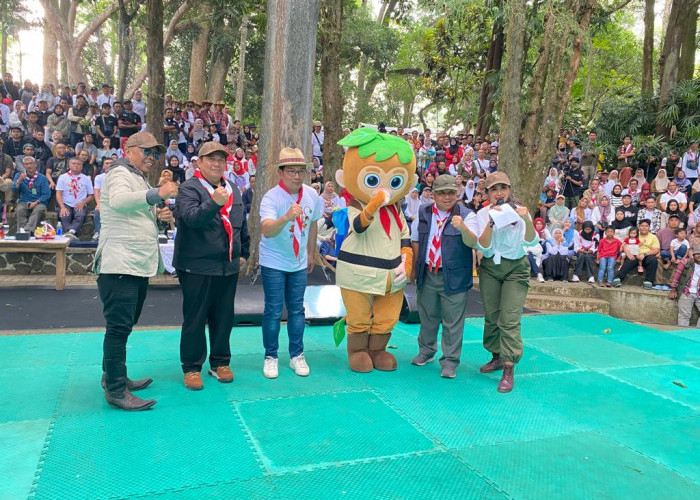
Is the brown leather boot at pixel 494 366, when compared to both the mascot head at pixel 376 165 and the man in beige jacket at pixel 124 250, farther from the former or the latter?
the man in beige jacket at pixel 124 250

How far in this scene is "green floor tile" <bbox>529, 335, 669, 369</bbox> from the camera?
5.66 metres

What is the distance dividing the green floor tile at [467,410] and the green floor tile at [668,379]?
1.29m

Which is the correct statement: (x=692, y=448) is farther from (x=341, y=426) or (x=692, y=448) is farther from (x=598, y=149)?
(x=598, y=149)

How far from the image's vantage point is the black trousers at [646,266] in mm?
9875

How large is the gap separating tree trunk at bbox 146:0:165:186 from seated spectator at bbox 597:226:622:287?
9.58 m

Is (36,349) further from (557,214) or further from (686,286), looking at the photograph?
(557,214)

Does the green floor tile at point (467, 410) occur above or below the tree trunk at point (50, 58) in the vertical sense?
below

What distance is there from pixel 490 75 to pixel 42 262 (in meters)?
13.8

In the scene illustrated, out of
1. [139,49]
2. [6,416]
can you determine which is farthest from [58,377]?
[139,49]

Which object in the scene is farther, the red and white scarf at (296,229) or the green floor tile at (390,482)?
the red and white scarf at (296,229)

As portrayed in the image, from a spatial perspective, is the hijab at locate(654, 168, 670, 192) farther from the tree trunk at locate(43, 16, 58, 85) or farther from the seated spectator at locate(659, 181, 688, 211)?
the tree trunk at locate(43, 16, 58, 85)

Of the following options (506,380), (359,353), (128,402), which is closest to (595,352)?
(506,380)

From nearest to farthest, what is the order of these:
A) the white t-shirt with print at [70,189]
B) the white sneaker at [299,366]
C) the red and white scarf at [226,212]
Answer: the red and white scarf at [226,212]
the white sneaker at [299,366]
the white t-shirt with print at [70,189]

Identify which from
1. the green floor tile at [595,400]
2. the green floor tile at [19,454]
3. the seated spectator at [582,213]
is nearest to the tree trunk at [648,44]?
→ the seated spectator at [582,213]
